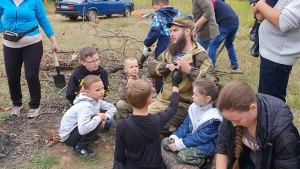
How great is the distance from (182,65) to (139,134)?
1014 millimetres

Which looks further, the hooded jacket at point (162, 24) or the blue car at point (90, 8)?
the blue car at point (90, 8)

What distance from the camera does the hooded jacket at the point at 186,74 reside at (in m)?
3.42

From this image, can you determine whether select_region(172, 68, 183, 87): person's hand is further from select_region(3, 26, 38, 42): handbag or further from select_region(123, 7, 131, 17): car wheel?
select_region(123, 7, 131, 17): car wheel

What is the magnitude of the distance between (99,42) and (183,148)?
6.77 metres

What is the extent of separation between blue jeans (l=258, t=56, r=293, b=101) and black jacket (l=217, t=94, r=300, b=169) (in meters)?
0.53

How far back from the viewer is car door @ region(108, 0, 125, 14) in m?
17.2

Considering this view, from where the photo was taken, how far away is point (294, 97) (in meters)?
5.34

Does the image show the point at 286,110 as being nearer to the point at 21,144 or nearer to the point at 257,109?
the point at 257,109

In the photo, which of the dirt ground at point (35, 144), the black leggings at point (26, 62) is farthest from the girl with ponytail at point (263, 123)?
the black leggings at point (26, 62)

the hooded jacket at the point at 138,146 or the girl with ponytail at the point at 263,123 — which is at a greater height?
the girl with ponytail at the point at 263,123

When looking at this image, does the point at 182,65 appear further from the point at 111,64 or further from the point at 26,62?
the point at 111,64

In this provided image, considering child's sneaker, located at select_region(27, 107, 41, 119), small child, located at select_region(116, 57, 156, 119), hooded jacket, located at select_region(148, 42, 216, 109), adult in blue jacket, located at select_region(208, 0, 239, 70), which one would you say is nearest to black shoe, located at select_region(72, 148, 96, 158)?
small child, located at select_region(116, 57, 156, 119)

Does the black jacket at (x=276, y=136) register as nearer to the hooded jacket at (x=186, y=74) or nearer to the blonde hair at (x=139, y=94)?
the blonde hair at (x=139, y=94)

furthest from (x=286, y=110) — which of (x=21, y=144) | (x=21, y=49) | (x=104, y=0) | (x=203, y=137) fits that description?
(x=104, y=0)
